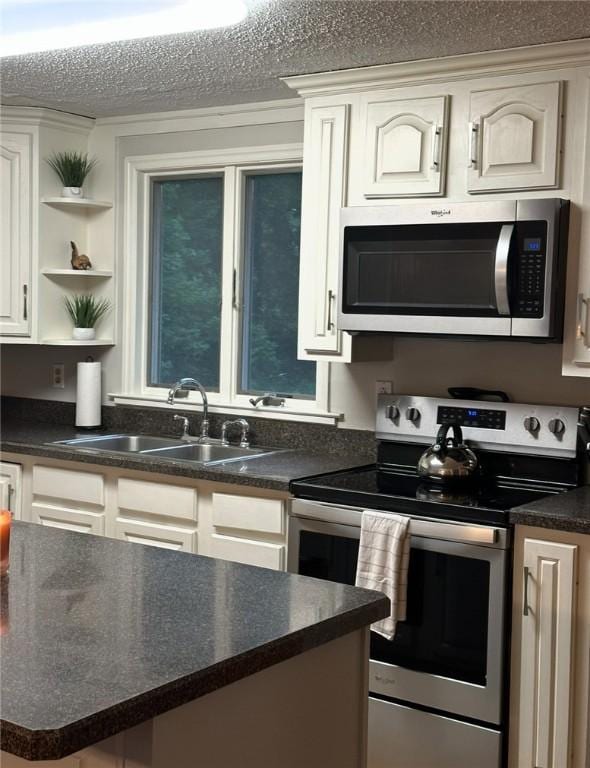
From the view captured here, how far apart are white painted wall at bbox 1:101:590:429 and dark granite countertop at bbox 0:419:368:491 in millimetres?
248

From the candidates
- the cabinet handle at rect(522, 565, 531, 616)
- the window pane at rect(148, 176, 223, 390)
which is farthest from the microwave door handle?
the window pane at rect(148, 176, 223, 390)

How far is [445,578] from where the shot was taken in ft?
9.40

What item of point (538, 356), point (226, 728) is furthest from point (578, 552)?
point (226, 728)

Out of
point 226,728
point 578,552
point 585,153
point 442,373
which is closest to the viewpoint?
point 226,728

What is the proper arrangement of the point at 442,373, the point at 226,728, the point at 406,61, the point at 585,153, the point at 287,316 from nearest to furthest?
the point at 226,728 < the point at 585,153 < the point at 406,61 < the point at 442,373 < the point at 287,316

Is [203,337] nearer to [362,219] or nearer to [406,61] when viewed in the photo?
[362,219]

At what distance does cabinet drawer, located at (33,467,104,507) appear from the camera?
3707 mm

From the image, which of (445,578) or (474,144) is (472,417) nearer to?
(445,578)

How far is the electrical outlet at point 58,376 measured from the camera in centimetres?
470

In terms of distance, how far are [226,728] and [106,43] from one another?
7.51ft

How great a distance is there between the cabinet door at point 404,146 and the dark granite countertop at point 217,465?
958mm

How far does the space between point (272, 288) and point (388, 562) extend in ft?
5.15

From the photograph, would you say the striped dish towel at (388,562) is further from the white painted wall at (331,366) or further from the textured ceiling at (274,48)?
the textured ceiling at (274,48)

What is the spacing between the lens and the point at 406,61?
3242 mm
